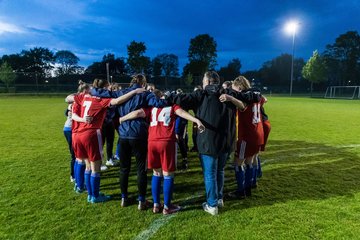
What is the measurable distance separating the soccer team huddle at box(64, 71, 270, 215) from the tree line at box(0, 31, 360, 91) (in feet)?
184

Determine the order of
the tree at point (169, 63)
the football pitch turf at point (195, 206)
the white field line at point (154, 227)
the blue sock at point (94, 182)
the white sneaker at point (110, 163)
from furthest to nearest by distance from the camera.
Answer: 1. the tree at point (169, 63)
2. the white sneaker at point (110, 163)
3. the blue sock at point (94, 182)
4. the football pitch turf at point (195, 206)
5. the white field line at point (154, 227)

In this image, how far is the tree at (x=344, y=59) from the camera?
8619 cm

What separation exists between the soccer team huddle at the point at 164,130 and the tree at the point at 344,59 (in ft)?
312

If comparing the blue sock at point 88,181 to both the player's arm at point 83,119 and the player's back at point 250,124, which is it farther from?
the player's back at point 250,124

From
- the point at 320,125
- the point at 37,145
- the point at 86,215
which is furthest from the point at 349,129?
the point at 37,145

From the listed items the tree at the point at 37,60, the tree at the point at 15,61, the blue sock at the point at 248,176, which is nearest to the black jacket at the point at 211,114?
the blue sock at the point at 248,176

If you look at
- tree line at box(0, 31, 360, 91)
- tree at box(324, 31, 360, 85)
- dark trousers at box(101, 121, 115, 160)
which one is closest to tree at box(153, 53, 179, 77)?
tree line at box(0, 31, 360, 91)

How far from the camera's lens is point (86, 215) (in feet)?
14.7

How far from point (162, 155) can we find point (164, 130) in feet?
1.30

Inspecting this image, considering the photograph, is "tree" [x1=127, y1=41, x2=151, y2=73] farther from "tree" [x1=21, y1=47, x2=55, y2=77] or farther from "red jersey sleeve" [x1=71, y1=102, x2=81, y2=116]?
"red jersey sleeve" [x1=71, y1=102, x2=81, y2=116]

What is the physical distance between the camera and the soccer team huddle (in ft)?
14.0

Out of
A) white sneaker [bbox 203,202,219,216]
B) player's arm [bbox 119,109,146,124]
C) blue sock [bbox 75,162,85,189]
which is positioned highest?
player's arm [bbox 119,109,146,124]

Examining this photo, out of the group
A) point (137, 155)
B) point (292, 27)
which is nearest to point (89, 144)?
point (137, 155)

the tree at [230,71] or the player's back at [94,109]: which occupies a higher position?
the tree at [230,71]
